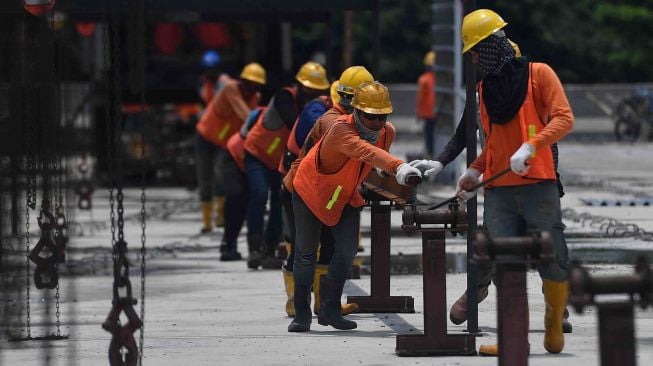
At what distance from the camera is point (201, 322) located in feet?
37.5

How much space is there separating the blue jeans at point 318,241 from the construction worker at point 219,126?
19.4 feet

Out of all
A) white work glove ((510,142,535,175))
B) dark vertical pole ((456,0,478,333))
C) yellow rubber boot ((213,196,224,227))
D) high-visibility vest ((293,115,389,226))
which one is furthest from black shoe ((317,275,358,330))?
yellow rubber boot ((213,196,224,227))

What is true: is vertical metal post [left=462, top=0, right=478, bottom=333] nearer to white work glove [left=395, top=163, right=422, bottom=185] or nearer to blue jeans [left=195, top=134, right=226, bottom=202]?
white work glove [left=395, top=163, right=422, bottom=185]

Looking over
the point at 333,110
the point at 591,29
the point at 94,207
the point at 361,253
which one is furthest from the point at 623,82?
the point at 333,110

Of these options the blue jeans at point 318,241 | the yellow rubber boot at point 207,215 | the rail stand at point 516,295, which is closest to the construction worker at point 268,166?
the blue jeans at point 318,241

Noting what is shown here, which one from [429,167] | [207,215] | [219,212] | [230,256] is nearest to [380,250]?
[429,167]

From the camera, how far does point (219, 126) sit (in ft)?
59.3

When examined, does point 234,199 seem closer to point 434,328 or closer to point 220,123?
point 220,123

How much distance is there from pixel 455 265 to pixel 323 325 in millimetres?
3637

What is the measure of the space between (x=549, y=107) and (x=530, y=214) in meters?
0.58

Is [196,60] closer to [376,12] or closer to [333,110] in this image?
[376,12]

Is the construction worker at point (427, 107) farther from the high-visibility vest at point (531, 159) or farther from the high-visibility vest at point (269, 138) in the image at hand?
the high-visibility vest at point (531, 159)

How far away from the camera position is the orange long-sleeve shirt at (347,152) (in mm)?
9906

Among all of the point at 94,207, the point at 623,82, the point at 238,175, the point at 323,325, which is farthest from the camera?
the point at 623,82
